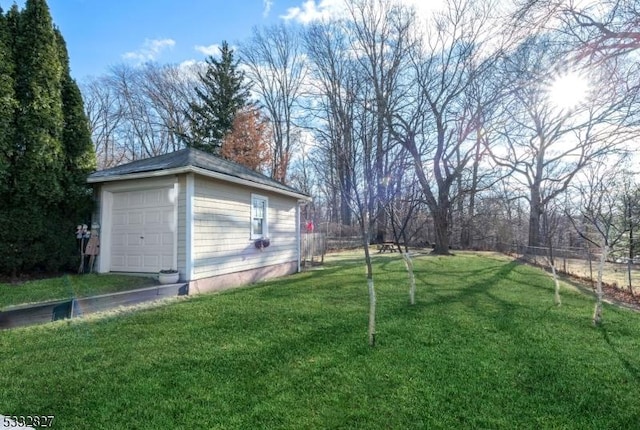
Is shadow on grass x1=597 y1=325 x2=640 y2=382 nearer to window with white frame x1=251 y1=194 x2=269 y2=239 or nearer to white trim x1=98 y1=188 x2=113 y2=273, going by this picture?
window with white frame x1=251 y1=194 x2=269 y2=239

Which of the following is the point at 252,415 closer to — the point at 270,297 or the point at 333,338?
the point at 333,338

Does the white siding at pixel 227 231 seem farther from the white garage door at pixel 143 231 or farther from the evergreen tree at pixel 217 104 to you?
the evergreen tree at pixel 217 104

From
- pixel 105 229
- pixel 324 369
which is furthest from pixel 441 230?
pixel 324 369

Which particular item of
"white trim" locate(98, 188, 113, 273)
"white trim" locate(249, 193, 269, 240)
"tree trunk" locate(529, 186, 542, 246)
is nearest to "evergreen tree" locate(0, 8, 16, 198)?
"white trim" locate(98, 188, 113, 273)

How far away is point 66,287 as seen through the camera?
18.8 feet

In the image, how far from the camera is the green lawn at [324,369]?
2.46 m

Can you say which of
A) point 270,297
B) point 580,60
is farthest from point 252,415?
point 580,60

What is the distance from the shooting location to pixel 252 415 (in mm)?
2439

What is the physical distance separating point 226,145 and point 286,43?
10.5 meters

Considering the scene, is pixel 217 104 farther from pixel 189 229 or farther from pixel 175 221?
pixel 189 229

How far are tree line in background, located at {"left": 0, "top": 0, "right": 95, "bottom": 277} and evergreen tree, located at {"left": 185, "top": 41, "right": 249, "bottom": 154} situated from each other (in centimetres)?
1305

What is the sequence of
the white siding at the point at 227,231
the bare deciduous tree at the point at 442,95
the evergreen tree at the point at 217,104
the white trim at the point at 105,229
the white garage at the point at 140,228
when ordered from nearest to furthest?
the white garage at the point at 140,228 < the white siding at the point at 227,231 < the white trim at the point at 105,229 < the bare deciduous tree at the point at 442,95 < the evergreen tree at the point at 217,104

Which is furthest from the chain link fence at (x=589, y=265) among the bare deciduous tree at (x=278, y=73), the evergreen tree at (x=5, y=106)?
the bare deciduous tree at (x=278, y=73)

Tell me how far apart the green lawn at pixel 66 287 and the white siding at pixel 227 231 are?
45.0 inches
